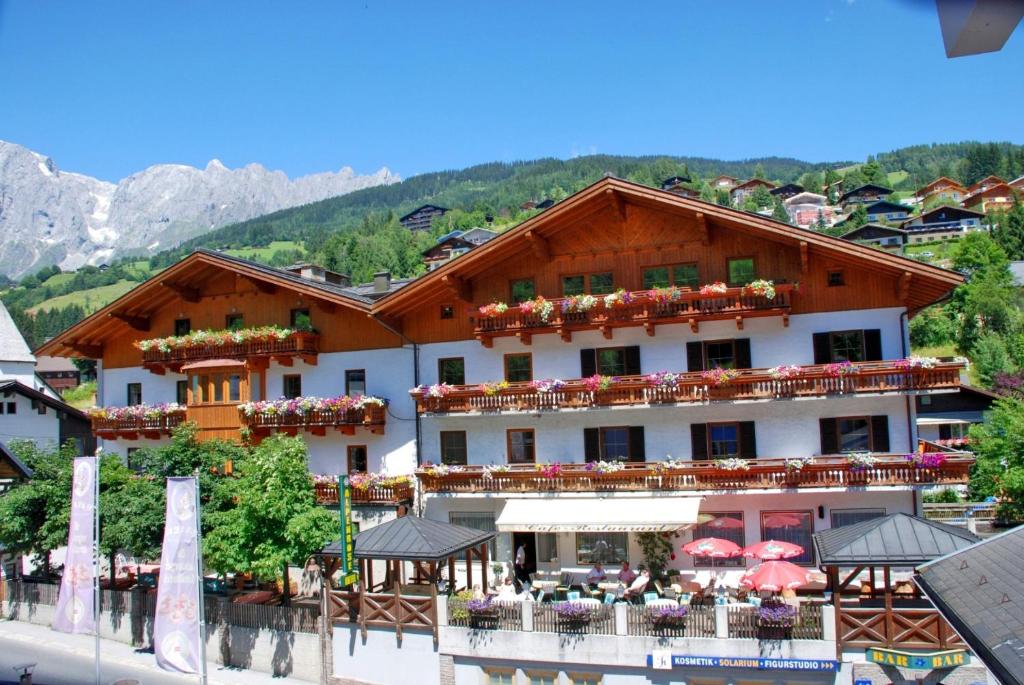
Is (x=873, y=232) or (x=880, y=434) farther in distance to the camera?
(x=873, y=232)

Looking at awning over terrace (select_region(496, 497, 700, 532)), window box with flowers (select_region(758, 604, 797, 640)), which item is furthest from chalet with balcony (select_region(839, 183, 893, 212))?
window box with flowers (select_region(758, 604, 797, 640))

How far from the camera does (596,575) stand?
1020 inches

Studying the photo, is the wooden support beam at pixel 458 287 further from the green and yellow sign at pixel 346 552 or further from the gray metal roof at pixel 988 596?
the gray metal roof at pixel 988 596

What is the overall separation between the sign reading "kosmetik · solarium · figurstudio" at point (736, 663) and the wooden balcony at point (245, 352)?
1679 centimetres

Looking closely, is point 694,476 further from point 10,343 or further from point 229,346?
point 10,343

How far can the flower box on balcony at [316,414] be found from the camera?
30.8 metres

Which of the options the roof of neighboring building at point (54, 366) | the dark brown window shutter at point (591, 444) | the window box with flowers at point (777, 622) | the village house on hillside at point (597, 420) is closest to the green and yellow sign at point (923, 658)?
the village house on hillside at point (597, 420)

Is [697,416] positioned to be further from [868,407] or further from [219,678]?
[219,678]

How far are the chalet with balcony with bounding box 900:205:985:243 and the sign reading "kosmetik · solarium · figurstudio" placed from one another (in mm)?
125636

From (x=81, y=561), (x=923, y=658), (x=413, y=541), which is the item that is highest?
(x=413, y=541)

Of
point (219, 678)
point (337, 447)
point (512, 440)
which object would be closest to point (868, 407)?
point (512, 440)

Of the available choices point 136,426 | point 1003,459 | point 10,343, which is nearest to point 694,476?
point 1003,459

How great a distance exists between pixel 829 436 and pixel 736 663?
8.65 meters

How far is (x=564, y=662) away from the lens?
73.3 ft
